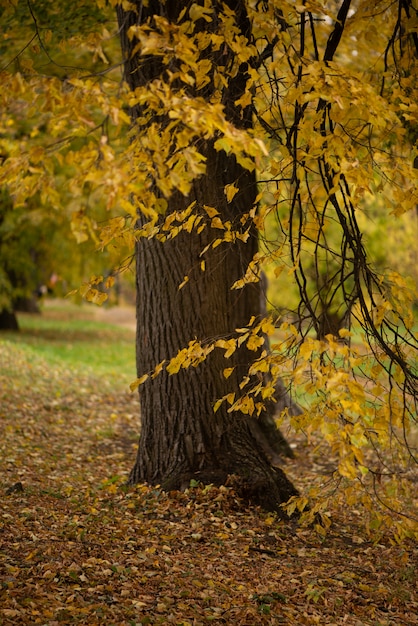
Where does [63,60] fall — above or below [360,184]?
above

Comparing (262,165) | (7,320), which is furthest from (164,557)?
(7,320)

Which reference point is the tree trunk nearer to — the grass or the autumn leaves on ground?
the autumn leaves on ground

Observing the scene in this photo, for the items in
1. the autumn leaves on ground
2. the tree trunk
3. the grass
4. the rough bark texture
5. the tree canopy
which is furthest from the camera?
the rough bark texture

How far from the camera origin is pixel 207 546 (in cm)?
449

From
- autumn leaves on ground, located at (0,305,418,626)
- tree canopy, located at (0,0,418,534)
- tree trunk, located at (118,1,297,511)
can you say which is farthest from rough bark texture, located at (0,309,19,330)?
tree canopy, located at (0,0,418,534)

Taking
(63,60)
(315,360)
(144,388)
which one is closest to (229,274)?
(144,388)

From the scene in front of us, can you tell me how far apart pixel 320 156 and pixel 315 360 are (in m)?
1.10

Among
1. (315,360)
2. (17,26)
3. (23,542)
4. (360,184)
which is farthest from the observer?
(17,26)

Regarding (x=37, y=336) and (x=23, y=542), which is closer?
(x=23, y=542)

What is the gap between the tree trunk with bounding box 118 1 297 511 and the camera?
500 cm

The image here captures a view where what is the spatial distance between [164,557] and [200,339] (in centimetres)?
153

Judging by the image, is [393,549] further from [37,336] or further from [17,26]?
[37,336]

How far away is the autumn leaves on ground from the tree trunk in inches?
8.2

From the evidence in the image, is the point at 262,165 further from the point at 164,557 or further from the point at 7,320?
the point at 7,320
